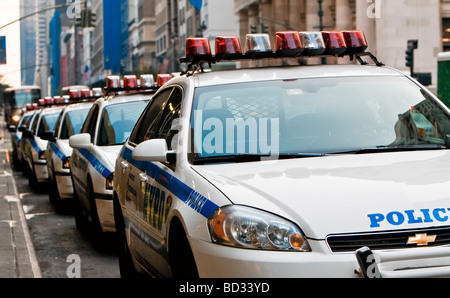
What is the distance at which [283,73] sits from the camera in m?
5.59

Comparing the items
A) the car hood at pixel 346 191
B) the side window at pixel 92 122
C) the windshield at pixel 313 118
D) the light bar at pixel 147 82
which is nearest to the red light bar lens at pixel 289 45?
the windshield at pixel 313 118

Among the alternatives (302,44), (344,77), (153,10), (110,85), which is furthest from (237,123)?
(153,10)

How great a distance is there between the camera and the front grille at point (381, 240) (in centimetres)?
385

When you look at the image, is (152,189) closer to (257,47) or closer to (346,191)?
(257,47)

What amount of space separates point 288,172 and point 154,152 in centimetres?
91

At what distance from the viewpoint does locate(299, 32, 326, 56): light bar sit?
20.2 ft

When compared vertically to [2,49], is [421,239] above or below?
below

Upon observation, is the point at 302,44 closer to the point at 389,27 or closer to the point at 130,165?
the point at 130,165

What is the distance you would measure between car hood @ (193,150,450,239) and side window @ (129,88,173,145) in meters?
1.60

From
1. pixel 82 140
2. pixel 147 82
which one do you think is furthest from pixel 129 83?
pixel 82 140

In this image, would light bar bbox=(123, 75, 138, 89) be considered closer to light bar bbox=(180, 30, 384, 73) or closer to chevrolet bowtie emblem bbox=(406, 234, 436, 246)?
light bar bbox=(180, 30, 384, 73)

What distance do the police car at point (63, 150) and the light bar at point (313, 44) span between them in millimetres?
7034

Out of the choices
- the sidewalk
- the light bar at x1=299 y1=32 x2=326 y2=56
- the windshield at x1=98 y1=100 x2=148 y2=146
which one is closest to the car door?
the light bar at x1=299 y1=32 x2=326 y2=56
